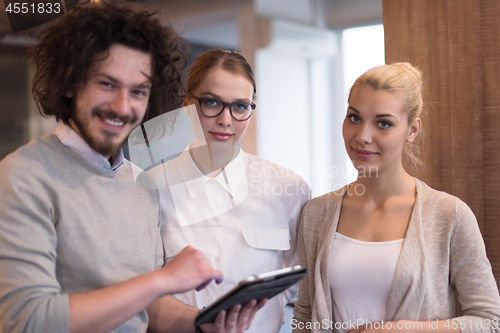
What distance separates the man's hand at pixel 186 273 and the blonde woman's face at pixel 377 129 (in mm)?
645

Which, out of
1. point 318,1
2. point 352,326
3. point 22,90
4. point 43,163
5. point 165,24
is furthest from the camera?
point 318,1

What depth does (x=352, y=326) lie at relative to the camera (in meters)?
1.36

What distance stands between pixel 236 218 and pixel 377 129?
57 centimetres

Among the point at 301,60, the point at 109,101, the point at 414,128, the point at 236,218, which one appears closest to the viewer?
the point at 109,101

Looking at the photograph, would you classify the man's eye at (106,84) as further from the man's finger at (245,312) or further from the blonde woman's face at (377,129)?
the blonde woman's face at (377,129)

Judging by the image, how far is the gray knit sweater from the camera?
0.87 metres

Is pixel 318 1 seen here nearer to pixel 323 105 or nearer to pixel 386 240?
pixel 323 105

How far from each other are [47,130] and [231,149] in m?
0.73

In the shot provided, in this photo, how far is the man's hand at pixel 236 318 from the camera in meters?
1.05

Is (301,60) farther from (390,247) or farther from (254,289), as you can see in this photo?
(254,289)

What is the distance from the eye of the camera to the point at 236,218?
1537 millimetres

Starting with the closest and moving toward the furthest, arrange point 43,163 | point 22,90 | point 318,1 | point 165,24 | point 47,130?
point 43,163 < point 165,24 < point 22,90 < point 47,130 < point 318,1

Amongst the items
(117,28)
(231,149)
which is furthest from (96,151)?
(231,149)
